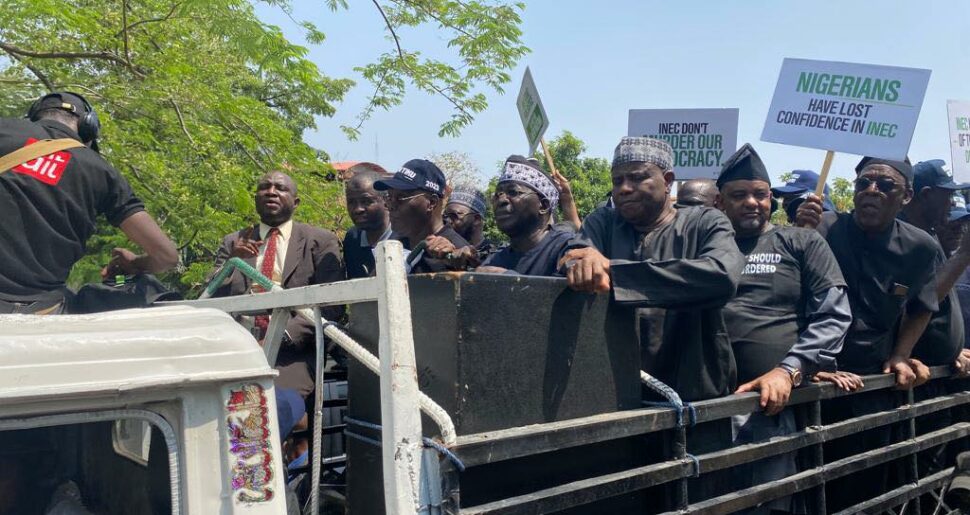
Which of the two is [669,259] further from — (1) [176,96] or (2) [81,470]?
(1) [176,96]

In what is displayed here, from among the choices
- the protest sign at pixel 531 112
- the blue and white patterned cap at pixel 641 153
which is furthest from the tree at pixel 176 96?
the blue and white patterned cap at pixel 641 153

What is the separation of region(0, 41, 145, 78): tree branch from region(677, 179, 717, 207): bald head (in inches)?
209

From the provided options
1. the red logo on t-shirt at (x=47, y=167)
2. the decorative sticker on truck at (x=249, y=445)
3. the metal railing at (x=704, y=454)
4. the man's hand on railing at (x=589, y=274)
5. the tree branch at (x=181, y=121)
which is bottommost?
the metal railing at (x=704, y=454)

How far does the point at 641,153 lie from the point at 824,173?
90.9 inches

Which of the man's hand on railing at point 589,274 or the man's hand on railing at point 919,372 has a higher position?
the man's hand on railing at point 589,274

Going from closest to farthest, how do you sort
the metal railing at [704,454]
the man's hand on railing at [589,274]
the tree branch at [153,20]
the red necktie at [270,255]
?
the metal railing at [704,454] → the man's hand on railing at [589,274] → the red necktie at [270,255] → the tree branch at [153,20]

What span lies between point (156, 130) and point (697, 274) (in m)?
6.98

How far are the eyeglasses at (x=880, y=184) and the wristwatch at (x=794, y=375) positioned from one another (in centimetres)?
148

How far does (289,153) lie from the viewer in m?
8.58

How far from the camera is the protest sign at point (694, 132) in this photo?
6477 mm

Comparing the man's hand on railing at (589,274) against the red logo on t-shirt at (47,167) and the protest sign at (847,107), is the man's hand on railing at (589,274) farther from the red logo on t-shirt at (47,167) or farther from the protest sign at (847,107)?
the protest sign at (847,107)

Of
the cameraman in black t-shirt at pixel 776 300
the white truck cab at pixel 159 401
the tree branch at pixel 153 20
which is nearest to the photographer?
the white truck cab at pixel 159 401

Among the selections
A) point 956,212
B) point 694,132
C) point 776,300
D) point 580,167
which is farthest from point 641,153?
point 580,167

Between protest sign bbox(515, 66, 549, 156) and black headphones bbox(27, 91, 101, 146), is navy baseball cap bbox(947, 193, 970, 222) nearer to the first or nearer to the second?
protest sign bbox(515, 66, 549, 156)
